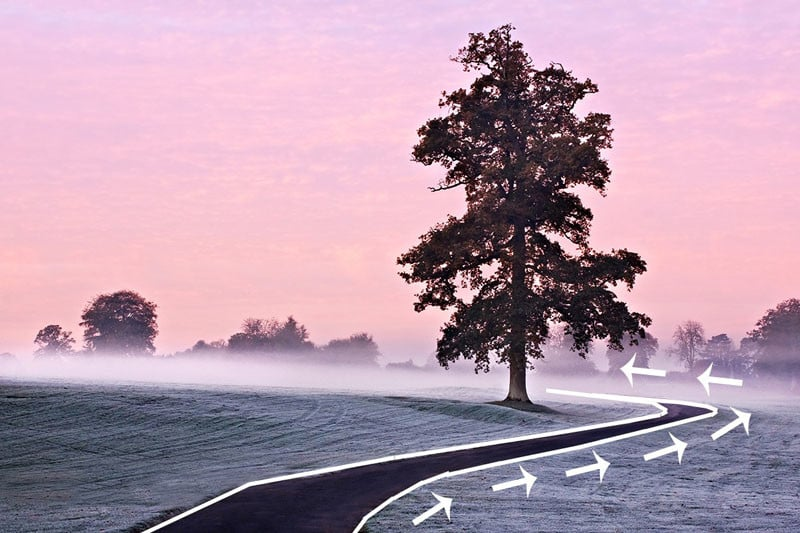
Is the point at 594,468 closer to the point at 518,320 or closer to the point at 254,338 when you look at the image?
the point at 518,320

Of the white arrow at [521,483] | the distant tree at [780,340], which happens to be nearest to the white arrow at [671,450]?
the white arrow at [521,483]

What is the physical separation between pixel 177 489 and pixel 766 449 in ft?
77.4

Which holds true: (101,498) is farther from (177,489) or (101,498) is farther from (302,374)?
(302,374)

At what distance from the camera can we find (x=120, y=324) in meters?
139

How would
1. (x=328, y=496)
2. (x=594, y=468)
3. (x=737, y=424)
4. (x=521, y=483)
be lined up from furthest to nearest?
(x=737, y=424) < (x=594, y=468) < (x=521, y=483) < (x=328, y=496)

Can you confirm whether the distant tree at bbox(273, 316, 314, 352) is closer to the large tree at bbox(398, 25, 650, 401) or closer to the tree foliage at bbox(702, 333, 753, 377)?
the tree foliage at bbox(702, 333, 753, 377)

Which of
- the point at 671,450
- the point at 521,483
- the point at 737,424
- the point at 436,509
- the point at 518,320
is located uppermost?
the point at 518,320

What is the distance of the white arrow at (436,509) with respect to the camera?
64.4 ft

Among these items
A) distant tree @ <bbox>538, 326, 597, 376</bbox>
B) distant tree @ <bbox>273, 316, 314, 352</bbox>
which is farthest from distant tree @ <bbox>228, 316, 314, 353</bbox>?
distant tree @ <bbox>538, 326, 597, 376</bbox>

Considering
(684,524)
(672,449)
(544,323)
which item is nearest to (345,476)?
(684,524)

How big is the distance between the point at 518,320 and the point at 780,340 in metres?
96.8

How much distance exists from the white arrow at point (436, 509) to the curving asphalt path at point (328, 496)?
126cm
